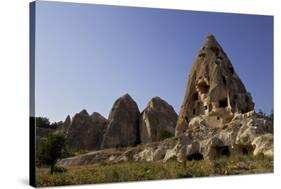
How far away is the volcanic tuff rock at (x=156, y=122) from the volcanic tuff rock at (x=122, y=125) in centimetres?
17

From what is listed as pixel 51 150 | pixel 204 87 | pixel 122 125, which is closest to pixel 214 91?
pixel 204 87

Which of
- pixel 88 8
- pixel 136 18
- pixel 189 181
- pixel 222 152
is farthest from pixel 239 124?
pixel 88 8

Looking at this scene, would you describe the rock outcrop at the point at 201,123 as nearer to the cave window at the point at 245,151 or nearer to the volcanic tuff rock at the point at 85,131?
the cave window at the point at 245,151

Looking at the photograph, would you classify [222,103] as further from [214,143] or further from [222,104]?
[214,143]

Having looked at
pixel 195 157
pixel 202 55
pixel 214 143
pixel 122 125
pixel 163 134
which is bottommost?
pixel 195 157

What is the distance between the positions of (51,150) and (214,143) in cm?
399

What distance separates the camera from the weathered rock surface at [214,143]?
14539mm

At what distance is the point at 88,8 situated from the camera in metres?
13.8

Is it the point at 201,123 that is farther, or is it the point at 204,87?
the point at 204,87

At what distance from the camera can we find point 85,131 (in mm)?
13945

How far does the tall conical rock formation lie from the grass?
0.90m

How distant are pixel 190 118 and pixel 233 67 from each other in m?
1.66

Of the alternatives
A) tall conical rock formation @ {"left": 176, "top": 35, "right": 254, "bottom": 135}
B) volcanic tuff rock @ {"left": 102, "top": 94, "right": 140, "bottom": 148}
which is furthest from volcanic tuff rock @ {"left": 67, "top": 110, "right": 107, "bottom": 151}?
tall conical rock formation @ {"left": 176, "top": 35, "right": 254, "bottom": 135}

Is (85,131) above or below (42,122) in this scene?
below
